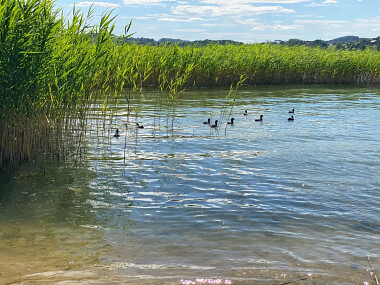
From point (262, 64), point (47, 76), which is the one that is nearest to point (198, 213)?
point (47, 76)

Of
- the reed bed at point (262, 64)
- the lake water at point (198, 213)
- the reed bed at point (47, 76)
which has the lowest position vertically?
the lake water at point (198, 213)

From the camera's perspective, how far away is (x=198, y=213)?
8.23 m

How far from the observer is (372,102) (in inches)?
A: 1074

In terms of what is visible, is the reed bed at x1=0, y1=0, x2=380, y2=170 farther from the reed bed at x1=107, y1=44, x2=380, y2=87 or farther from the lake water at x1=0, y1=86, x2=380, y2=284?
the reed bed at x1=107, y1=44, x2=380, y2=87

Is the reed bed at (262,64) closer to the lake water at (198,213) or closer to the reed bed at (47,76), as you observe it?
the lake water at (198,213)

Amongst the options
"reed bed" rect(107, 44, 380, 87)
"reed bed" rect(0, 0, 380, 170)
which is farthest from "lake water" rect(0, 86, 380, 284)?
"reed bed" rect(107, 44, 380, 87)

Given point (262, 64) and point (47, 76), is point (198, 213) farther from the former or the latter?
point (262, 64)

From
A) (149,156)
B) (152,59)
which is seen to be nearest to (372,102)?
(152,59)

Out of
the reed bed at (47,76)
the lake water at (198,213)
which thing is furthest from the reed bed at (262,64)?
the reed bed at (47,76)

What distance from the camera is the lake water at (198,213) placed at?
5.98m

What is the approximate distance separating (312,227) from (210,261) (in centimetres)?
229

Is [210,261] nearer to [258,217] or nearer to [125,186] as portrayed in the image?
[258,217]

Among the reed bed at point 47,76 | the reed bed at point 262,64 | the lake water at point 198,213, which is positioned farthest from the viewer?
the reed bed at point 262,64

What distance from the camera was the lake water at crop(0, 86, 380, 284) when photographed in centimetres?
598
